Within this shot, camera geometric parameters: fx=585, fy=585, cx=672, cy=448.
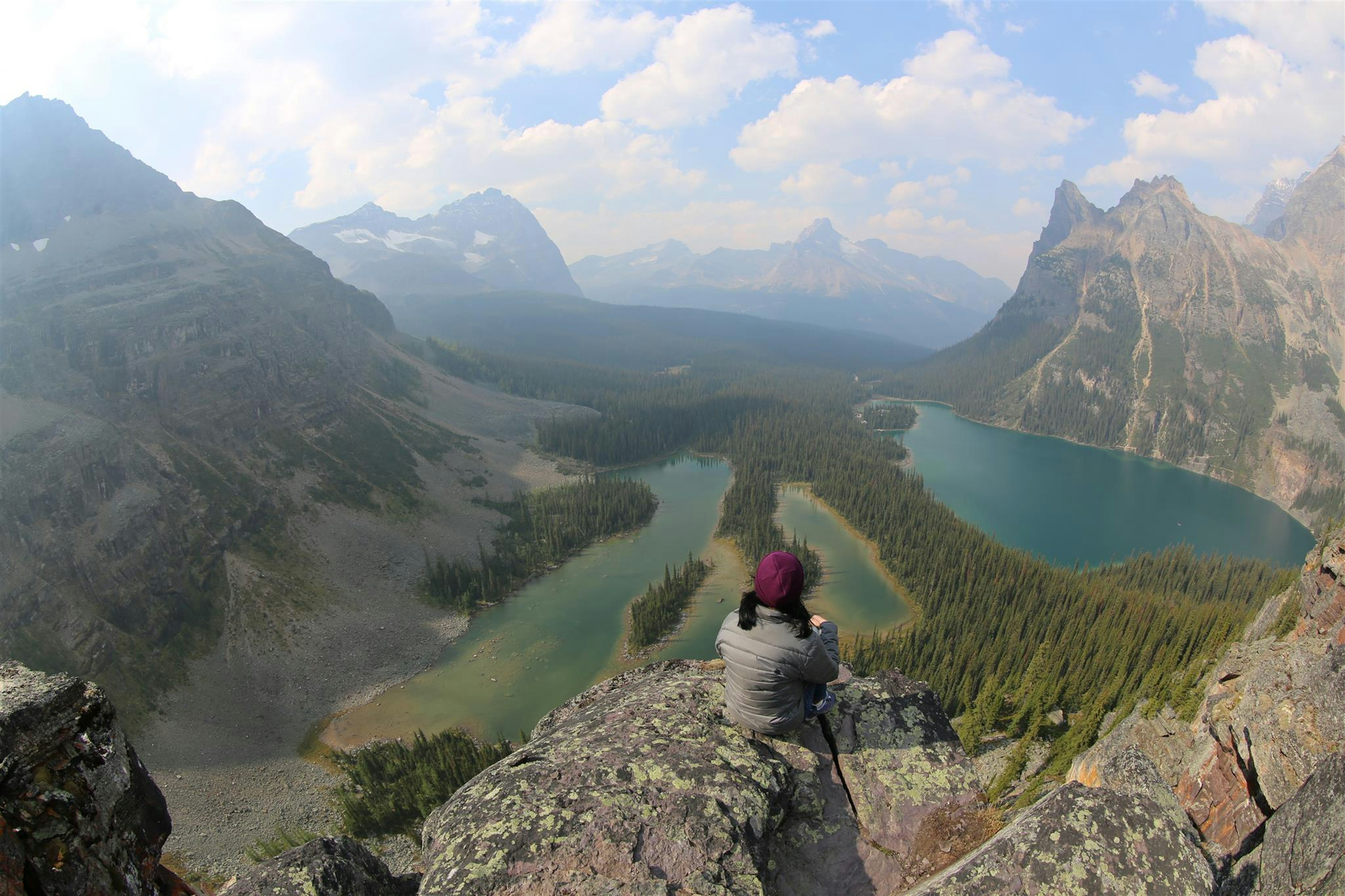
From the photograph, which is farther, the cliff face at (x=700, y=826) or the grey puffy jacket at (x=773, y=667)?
the grey puffy jacket at (x=773, y=667)

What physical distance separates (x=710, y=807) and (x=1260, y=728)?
14.1 m

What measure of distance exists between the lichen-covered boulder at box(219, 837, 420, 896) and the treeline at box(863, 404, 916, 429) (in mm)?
140165

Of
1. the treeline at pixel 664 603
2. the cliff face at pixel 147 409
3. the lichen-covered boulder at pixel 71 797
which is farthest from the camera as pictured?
the treeline at pixel 664 603

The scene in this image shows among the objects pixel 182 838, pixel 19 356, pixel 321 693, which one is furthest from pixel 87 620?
pixel 19 356

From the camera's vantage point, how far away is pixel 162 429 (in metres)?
54.6

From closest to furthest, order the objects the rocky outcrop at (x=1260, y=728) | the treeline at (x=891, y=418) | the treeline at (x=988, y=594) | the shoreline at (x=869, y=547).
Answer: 1. the rocky outcrop at (x=1260, y=728)
2. the treeline at (x=988, y=594)
3. the shoreline at (x=869, y=547)
4. the treeline at (x=891, y=418)

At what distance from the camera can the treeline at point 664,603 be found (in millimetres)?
48125

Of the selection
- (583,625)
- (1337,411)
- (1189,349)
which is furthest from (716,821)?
(1189,349)

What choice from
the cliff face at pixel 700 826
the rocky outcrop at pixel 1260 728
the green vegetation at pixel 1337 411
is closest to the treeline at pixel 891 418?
the green vegetation at pixel 1337 411

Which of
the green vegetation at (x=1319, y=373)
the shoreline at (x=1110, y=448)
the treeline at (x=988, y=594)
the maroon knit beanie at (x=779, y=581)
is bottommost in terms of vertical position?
the treeline at (x=988, y=594)

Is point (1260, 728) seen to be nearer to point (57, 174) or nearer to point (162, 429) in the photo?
point (162, 429)

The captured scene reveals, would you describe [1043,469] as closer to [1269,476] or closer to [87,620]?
[1269,476]

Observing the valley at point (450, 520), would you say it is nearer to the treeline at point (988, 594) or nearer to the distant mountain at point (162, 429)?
the distant mountain at point (162, 429)

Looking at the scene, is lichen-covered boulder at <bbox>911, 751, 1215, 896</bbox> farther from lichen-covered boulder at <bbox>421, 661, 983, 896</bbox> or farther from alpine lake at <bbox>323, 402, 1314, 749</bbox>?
alpine lake at <bbox>323, 402, 1314, 749</bbox>
